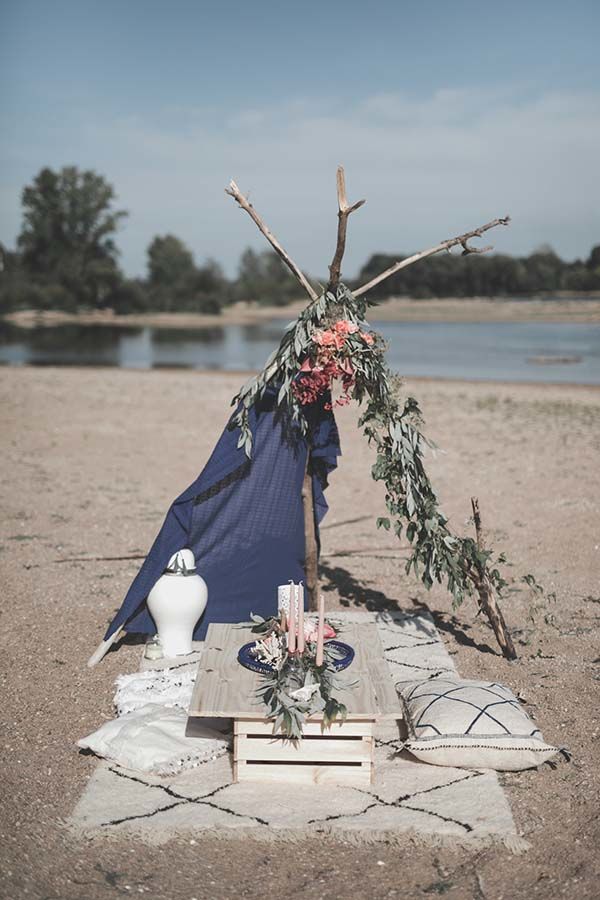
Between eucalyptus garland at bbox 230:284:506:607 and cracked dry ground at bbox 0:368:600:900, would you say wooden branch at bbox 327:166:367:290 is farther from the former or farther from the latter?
cracked dry ground at bbox 0:368:600:900

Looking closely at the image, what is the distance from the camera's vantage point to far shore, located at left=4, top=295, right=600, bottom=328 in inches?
2608

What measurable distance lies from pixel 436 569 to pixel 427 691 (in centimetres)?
102

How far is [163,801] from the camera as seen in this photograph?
4.37 metres

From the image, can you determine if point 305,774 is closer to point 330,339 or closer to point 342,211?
point 330,339

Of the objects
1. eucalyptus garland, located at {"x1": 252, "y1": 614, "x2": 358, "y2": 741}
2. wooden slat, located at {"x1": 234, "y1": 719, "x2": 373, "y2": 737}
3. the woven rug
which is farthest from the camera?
wooden slat, located at {"x1": 234, "y1": 719, "x2": 373, "y2": 737}

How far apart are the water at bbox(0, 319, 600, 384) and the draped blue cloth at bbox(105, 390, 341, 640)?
20.6 meters

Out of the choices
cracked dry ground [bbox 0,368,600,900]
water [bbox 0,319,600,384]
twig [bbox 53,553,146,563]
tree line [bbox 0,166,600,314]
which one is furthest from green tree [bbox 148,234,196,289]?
twig [bbox 53,553,146,563]

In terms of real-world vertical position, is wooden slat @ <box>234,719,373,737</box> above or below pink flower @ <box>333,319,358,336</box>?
below

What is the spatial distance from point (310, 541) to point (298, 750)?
77.2 inches

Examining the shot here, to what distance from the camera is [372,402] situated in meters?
5.76

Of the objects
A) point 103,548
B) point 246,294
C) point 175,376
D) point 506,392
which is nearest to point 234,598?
point 103,548

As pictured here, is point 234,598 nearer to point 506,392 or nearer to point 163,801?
point 163,801

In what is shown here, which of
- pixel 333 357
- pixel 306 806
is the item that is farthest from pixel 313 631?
pixel 333 357

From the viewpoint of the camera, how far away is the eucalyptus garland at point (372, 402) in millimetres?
5488
